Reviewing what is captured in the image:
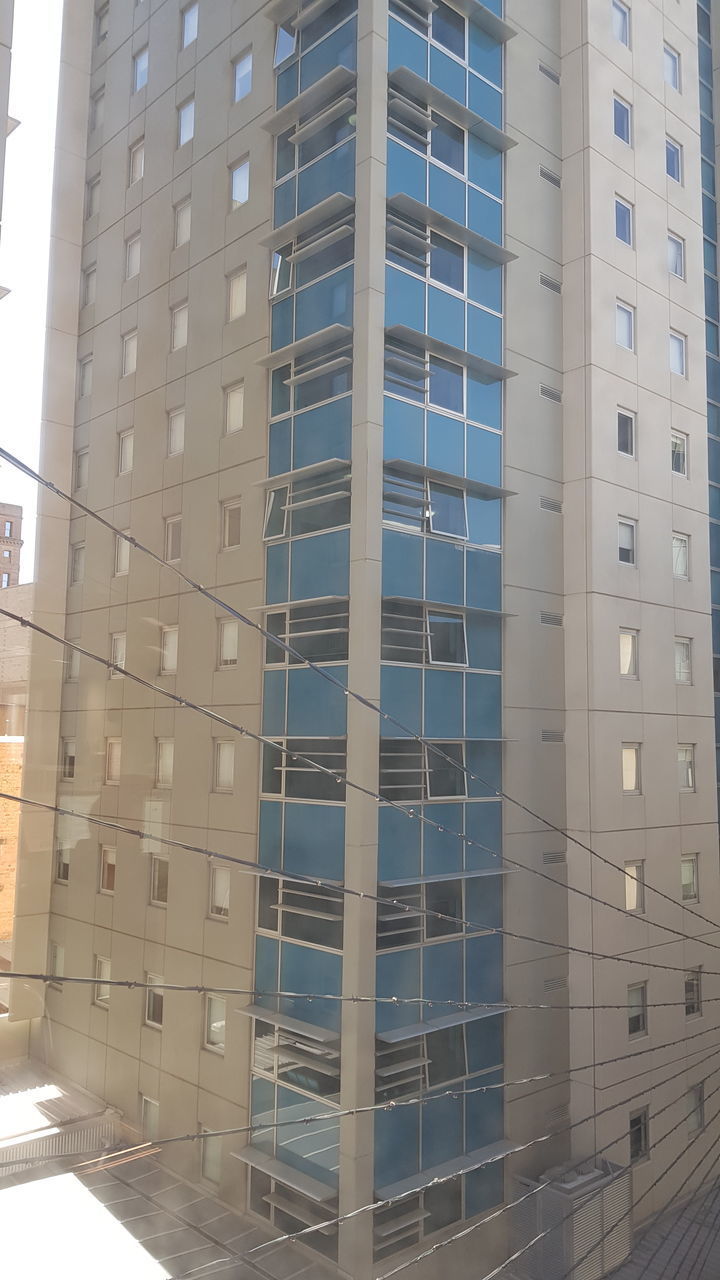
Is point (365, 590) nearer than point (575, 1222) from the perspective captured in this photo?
Yes

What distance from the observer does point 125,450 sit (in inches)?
144

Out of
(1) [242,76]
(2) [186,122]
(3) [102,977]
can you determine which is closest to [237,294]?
(2) [186,122]

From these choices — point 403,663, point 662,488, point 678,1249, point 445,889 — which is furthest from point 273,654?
point 678,1249

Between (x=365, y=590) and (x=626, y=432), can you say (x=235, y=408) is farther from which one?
(x=626, y=432)

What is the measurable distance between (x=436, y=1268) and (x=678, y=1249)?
6.18 ft

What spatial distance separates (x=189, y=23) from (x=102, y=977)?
4381 mm

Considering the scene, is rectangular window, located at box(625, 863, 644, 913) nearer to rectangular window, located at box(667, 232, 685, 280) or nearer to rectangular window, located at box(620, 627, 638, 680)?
rectangular window, located at box(620, 627, 638, 680)

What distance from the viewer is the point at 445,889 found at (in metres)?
5.23

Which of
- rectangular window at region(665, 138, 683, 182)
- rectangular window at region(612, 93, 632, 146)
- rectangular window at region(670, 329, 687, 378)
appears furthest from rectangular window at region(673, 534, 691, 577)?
rectangular window at region(612, 93, 632, 146)

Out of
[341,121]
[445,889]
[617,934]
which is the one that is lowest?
[617,934]

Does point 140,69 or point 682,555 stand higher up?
point 140,69

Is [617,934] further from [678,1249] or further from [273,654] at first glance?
[273,654]

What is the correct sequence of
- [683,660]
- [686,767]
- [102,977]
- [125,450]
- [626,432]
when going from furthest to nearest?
[683,660]
[686,767]
[626,432]
[125,450]
[102,977]

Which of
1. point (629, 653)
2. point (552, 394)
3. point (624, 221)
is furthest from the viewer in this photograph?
point (624, 221)
